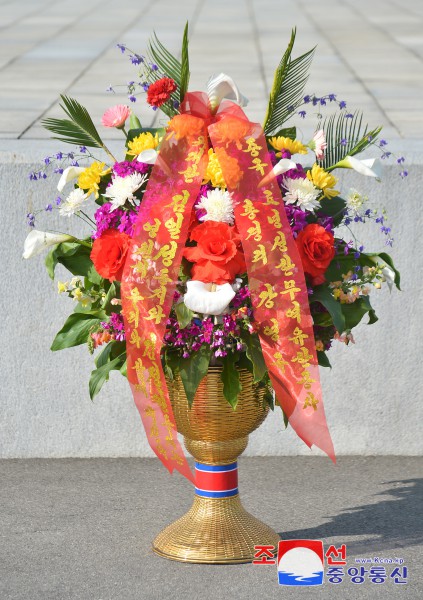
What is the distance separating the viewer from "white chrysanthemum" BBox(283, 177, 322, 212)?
13.3 ft

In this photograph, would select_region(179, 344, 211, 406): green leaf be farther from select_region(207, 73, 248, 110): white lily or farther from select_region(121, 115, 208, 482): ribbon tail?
select_region(207, 73, 248, 110): white lily

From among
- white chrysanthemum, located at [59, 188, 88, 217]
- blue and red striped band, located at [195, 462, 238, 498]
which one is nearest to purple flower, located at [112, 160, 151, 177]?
white chrysanthemum, located at [59, 188, 88, 217]

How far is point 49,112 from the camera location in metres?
7.49

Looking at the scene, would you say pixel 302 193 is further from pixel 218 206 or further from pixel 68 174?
pixel 68 174

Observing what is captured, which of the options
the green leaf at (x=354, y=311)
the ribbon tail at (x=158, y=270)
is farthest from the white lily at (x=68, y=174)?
the green leaf at (x=354, y=311)

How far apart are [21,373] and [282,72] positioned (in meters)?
2.28

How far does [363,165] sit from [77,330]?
1196mm

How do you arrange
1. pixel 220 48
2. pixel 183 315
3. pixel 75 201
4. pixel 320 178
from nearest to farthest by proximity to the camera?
pixel 183 315 → pixel 320 178 → pixel 75 201 → pixel 220 48

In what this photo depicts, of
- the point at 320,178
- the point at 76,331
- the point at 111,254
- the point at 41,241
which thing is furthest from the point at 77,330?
the point at 320,178

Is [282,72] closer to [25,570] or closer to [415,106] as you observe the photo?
[25,570]

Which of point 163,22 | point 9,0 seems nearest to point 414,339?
point 163,22

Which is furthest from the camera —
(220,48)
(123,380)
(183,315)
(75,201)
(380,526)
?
(220,48)

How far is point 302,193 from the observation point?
160 inches

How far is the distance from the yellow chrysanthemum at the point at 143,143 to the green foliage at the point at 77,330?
0.62 meters
